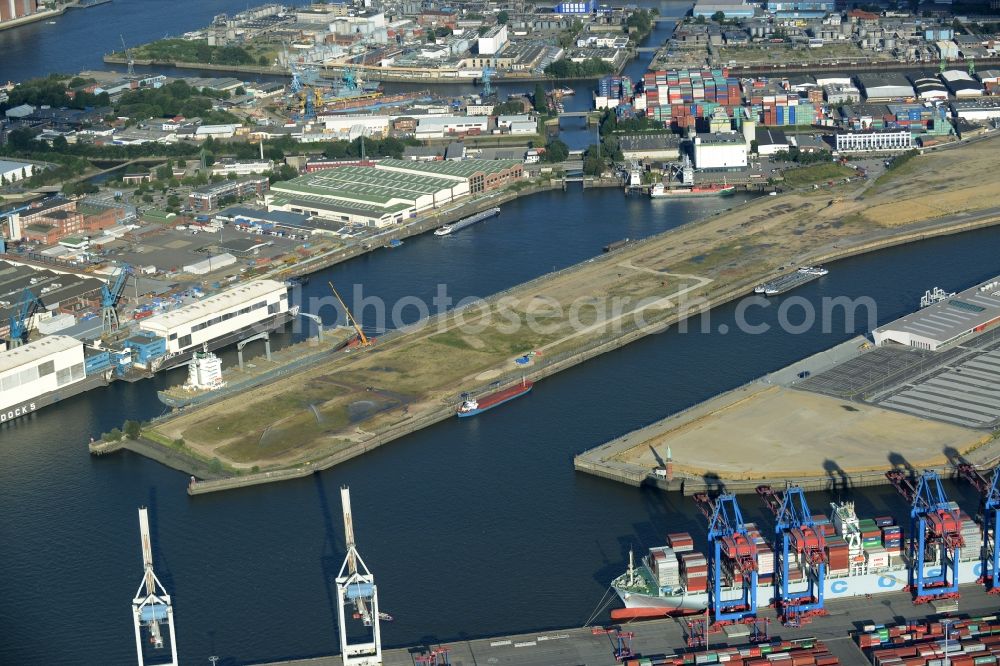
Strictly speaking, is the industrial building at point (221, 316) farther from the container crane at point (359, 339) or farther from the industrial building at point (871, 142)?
the industrial building at point (871, 142)

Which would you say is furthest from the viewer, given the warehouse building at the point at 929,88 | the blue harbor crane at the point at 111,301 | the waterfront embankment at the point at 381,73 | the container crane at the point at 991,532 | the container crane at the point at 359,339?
the waterfront embankment at the point at 381,73

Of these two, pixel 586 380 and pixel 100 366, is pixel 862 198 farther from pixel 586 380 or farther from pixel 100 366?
pixel 100 366

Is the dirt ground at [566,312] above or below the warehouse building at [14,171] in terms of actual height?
below

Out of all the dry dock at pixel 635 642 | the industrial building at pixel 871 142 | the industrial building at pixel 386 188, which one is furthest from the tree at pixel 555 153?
the dry dock at pixel 635 642

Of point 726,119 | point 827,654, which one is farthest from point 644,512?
point 726,119

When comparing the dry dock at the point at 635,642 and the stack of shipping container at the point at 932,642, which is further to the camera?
the dry dock at the point at 635,642

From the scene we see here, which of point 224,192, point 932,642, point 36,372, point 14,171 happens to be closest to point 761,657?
point 932,642

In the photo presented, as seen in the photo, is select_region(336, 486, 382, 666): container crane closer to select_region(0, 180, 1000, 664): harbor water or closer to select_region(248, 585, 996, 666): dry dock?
select_region(248, 585, 996, 666): dry dock
